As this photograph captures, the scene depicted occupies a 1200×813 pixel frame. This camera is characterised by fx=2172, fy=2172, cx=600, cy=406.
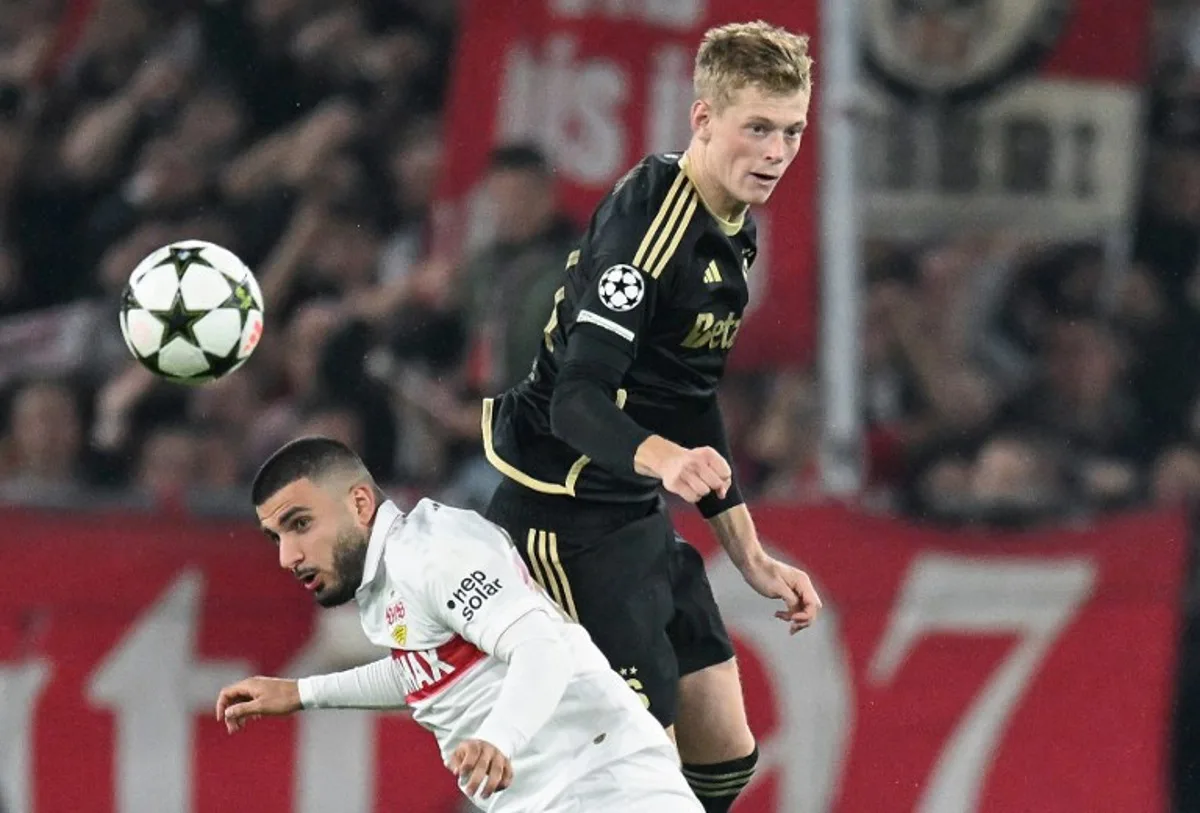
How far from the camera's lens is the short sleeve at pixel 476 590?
400cm

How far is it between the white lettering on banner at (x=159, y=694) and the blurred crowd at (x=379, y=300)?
0.41 metres

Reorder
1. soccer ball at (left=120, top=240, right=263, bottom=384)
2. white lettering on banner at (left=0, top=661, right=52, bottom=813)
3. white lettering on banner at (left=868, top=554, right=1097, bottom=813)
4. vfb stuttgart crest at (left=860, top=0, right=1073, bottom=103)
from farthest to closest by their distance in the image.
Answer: vfb stuttgart crest at (left=860, top=0, right=1073, bottom=103)
white lettering on banner at (left=868, top=554, right=1097, bottom=813)
white lettering on banner at (left=0, top=661, right=52, bottom=813)
soccer ball at (left=120, top=240, right=263, bottom=384)

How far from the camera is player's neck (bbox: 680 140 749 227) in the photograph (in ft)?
14.2

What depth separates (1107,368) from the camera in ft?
26.2

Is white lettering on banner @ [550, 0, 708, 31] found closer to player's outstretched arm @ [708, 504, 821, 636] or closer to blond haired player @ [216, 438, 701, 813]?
player's outstretched arm @ [708, 504, 821, 636]

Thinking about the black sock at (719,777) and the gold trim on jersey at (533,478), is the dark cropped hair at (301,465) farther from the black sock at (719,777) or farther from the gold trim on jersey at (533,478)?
the black sock at (719,777)

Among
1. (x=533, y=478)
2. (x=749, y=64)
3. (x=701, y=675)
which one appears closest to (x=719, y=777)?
(x=701, y=675)

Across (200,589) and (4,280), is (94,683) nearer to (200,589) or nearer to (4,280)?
(200,589)

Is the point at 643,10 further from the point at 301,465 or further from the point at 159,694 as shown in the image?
the point at 301,465

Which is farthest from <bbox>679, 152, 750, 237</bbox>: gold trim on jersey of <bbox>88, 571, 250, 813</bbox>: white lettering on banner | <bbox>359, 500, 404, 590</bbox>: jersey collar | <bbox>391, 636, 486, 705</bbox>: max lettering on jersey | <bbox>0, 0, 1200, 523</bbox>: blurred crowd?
<bbox>88, 571, 250, 813</bbox>: white lettering on banner

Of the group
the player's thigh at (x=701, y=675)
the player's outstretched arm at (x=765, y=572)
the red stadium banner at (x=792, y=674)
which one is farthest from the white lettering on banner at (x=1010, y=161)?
the player's thigh at (x=701, y=675)

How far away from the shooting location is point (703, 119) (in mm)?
4363

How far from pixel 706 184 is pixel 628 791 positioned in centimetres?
121

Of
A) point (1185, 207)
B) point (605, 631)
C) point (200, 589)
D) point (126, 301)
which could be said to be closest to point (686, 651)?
point (605, 631)
